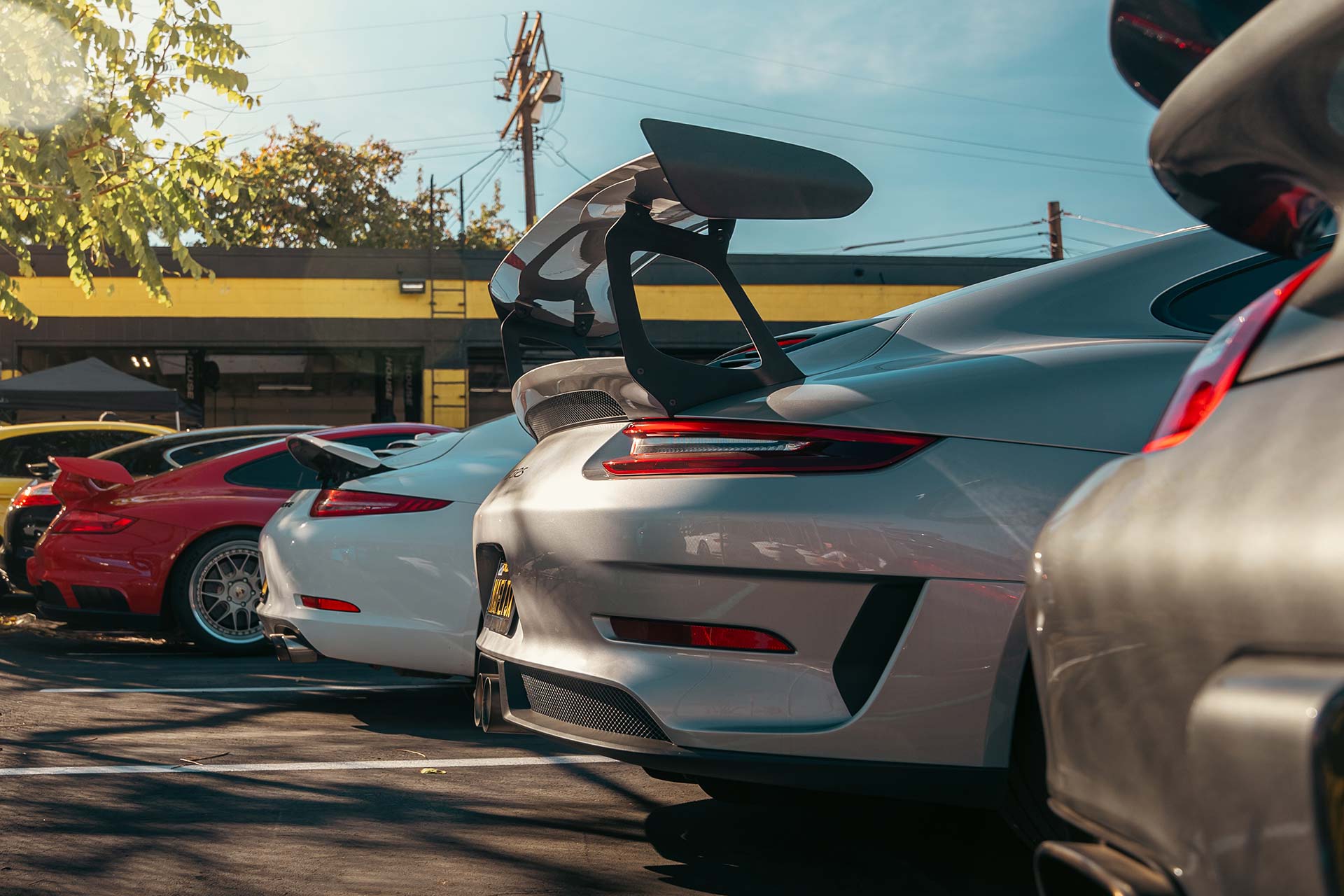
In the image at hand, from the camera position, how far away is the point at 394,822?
383cm

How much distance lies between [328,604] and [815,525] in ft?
Result: 10.6

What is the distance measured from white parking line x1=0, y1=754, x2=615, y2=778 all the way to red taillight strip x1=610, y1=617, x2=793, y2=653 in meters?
1.81

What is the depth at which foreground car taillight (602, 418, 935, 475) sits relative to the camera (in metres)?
2.69

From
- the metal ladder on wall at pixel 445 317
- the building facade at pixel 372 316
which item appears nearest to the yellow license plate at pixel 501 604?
the building facade at pixel 372 316

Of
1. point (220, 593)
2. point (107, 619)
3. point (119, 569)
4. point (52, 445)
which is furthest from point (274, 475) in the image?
point (52, 445)

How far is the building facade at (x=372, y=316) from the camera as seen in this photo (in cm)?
2297

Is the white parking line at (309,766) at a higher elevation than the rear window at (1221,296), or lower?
lower

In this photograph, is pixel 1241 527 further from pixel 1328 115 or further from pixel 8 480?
pixel 8 480

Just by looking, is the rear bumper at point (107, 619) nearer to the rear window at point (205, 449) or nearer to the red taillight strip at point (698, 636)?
the rear window at point (205, 449)

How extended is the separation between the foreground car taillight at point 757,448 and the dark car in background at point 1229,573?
3.05 feet

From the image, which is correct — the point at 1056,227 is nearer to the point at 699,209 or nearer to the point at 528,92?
the point at 528,92

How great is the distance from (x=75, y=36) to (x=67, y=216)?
4.94 ft

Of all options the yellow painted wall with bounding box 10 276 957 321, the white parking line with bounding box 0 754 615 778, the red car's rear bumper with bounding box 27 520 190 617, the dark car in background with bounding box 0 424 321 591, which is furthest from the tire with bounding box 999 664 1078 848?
the yellow painted wall with bounding box 10 276 957 321

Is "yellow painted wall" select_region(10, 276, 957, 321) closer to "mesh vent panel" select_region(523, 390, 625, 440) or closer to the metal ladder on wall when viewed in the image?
the metal ladder on wall
